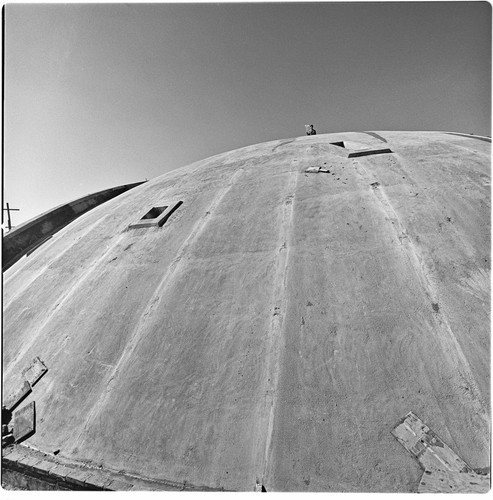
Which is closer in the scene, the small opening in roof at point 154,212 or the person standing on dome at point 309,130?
the small opening in roof at point 154,212

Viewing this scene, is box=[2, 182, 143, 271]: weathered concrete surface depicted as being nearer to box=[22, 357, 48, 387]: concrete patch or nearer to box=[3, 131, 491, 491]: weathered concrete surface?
box=[3, 131, 491, 491]: weathered concrete surface

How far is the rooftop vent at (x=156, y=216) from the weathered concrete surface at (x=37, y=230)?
11.9 feet

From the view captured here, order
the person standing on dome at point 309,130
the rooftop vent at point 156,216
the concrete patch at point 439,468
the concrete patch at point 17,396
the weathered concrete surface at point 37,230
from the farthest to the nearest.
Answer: the person standing on dome at point 309,130, the weathered concrete surface at point 37,230, the rooftop vent at point 156,216, the concrete patch at point 17,396, the concrete patch at point 439,468

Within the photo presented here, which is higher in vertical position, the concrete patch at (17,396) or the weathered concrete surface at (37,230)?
the weathered concrete surface at (37,230)

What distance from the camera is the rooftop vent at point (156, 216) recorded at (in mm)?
7023

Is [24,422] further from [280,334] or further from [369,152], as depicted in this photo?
[369,152]

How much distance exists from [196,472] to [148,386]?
1.17 metres

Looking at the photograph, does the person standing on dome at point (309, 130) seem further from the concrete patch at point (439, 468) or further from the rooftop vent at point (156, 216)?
the concrete patch at point (439, 468)

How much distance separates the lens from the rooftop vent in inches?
277

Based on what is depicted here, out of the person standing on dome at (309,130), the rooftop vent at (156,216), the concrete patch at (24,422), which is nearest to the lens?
the concrete patch at (24,422)

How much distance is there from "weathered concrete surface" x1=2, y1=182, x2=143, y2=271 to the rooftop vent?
3.64 metres

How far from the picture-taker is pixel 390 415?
12.2ft

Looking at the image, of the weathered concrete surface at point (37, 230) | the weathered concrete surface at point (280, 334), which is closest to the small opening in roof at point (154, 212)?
the weathered concrete surface at point (280, 334)

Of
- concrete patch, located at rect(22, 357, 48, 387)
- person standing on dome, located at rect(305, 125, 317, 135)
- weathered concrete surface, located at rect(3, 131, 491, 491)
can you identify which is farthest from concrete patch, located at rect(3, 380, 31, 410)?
person standing on dome, located at rect(305, 125, 317, 135)
